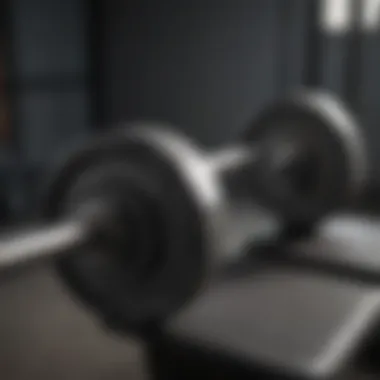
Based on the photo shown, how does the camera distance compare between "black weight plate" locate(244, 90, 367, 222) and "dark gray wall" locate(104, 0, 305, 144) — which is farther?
"dark gray wall" locate(104, 0, 305, 144)

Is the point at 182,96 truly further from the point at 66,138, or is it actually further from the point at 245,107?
the point at 66,138

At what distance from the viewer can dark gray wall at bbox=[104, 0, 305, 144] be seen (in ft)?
9.86

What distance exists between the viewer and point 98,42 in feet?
11.1

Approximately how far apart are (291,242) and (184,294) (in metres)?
0.85

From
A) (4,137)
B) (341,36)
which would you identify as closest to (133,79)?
(4,137)

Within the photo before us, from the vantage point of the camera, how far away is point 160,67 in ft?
11.0

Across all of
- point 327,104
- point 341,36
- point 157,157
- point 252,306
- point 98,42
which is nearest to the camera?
point 157,157

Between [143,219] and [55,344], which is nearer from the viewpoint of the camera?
[143,219]

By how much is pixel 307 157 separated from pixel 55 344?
91 centimetres

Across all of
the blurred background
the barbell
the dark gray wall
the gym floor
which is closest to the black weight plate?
the gym floor

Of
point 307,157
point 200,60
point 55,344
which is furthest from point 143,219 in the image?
point 200,60

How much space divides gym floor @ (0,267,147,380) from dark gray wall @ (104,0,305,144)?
137cm

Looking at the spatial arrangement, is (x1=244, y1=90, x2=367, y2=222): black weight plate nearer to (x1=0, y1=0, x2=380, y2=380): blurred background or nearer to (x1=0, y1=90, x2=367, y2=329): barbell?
(x1=0, y1=90, x2=367, y2=329): barbell

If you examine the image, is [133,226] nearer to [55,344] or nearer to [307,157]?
[307,157]
